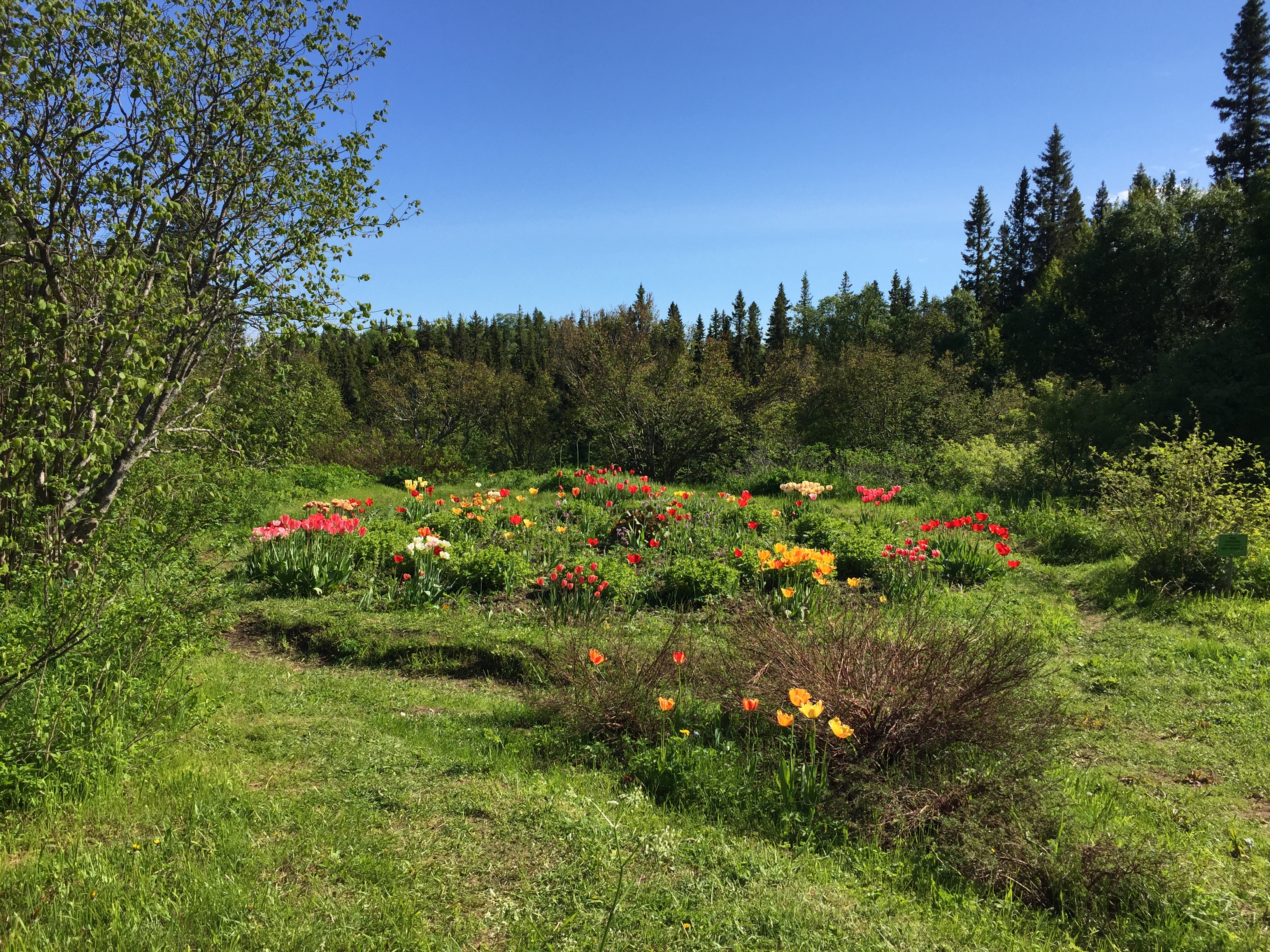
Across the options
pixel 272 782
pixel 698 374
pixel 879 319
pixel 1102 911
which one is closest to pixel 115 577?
pixel 272 782

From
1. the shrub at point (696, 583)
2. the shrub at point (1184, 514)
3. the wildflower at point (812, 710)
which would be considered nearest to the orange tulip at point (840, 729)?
the wildflower at point (812, 710)

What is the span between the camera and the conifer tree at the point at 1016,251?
45.4 meters

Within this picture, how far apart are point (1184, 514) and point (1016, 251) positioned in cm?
4759

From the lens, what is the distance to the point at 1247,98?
2797cm

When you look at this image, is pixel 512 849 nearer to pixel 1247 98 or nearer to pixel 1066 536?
pixel 1066 536

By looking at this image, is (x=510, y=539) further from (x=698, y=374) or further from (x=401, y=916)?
(x=698, y=374)

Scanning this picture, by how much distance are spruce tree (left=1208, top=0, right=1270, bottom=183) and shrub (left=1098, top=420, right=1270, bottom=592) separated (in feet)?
97.8

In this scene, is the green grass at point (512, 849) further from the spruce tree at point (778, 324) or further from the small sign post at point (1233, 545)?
the spruce tree at point (778, 324)

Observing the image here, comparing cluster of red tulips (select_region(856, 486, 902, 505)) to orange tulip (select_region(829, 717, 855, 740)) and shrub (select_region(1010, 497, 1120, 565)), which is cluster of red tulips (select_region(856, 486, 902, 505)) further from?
orange tulip (select_region(829, 717, 855, 740))

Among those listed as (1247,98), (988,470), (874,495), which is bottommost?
(874,495)

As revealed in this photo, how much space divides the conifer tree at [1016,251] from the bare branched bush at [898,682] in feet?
157

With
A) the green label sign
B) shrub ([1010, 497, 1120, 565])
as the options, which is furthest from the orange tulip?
shrub ([1010, 497, 1120, 565])

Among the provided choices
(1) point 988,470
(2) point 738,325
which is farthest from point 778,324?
(1) point 988,470

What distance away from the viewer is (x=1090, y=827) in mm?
2838
